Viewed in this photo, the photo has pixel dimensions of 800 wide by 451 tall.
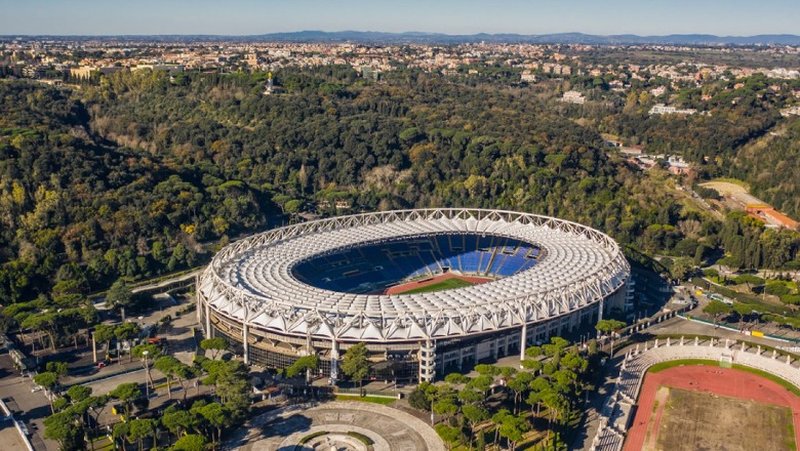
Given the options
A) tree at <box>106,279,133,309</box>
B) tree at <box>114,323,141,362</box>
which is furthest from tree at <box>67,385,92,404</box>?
tree at <box>106,279,133,309</box>

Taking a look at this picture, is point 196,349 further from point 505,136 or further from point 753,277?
point 505,136

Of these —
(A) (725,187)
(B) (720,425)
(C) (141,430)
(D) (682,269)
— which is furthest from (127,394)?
(A) (725,187)

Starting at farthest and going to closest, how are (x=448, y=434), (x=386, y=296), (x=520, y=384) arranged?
1. (x=386, y=296)
2. (x=520, y=384)
3. (x=448, y=434)

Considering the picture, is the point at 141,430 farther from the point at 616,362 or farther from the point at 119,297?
the point at 616,362

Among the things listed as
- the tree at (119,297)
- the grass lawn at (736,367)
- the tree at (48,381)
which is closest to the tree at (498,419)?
the grass lawn at (736,367)

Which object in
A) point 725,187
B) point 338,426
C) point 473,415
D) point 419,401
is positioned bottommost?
point 338,426

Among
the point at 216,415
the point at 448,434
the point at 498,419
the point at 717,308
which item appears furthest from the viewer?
the point at 717,308
